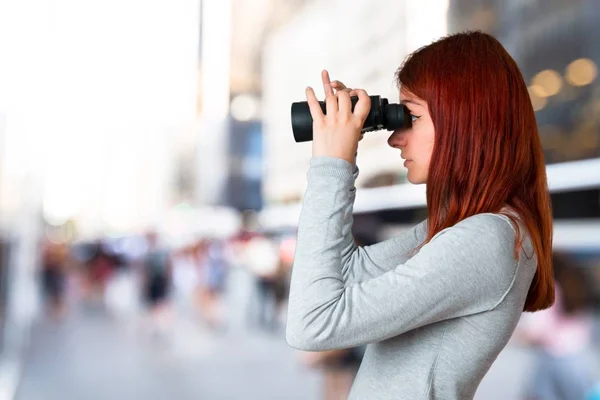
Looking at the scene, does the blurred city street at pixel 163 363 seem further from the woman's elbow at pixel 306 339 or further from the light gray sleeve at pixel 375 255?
the woman's elbow at pixel 306 339

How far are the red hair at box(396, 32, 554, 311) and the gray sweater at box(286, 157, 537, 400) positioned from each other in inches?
1.3

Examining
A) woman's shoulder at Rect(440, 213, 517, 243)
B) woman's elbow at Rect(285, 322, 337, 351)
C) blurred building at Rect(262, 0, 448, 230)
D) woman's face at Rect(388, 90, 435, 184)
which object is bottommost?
woman's elbow at Rect(285, 322, 337, 351)

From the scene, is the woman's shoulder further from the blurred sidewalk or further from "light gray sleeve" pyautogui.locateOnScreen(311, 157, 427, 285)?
the blurred sidewalk

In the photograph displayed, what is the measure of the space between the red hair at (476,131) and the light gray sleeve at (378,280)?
0.12 ft

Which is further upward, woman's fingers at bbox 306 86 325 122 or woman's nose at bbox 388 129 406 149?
woman's fingers at bbox 306 86 325 122

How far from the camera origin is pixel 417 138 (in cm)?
63

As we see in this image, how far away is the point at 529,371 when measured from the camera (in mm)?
2051

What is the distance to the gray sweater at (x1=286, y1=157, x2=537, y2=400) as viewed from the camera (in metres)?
0.54

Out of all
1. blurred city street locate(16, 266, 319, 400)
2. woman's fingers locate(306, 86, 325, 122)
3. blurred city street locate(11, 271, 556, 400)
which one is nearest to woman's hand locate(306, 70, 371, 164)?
woman's fingers locate(306, 86, 325, 122)

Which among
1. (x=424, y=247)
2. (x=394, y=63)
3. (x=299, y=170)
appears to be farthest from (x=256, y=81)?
(x=424, y=247)

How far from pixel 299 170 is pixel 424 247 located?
93.4 inches

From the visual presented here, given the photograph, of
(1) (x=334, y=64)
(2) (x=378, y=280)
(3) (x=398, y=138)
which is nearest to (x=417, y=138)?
(3) (x=398, y=138)

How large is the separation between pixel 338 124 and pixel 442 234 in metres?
0.14

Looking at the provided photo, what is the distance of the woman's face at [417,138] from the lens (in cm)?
62
